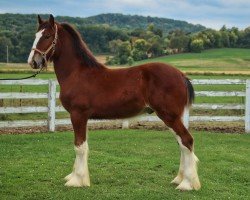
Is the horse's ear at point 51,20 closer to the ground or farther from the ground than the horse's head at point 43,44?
farther from the ground

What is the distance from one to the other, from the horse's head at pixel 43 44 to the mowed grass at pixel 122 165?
1918 mm

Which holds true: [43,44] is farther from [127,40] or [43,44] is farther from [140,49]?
[127,40]

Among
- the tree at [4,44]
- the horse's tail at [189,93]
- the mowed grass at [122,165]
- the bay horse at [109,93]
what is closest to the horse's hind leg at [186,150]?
the bay horse at [109,93]

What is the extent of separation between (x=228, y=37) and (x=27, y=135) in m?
64.5

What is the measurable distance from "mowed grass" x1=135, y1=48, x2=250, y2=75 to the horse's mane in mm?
46170

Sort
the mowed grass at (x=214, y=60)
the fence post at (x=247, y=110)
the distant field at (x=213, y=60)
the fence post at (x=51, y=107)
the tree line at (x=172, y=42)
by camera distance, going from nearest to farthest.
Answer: the fence post at (x=51, y=107) → the fence post at (x=247, y=110) → the distant field at (x=213, y=60) → the mowed grass at (x=214, y=60) → the tree line at (x=172, y=42)

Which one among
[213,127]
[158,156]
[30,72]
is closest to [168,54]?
[30,72]

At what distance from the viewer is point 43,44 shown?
6516mm

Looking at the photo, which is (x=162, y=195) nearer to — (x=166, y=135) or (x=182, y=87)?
(x=182, y=87)

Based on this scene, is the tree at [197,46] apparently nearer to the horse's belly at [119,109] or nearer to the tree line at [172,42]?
the tree line at [172,42]

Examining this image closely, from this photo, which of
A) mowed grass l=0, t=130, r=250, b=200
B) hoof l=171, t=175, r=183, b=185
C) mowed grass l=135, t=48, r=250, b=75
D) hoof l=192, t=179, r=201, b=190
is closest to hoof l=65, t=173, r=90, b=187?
mowed grass l=0, t=130, r=250, b=200

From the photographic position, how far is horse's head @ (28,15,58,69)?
6.46 m

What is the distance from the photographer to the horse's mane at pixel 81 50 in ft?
22.2

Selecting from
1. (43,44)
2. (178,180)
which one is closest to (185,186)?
(178,180)
